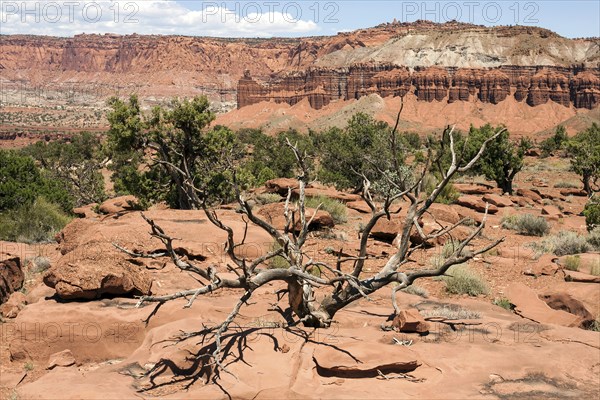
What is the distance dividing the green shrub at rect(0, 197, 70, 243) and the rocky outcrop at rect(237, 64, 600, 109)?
104 meters


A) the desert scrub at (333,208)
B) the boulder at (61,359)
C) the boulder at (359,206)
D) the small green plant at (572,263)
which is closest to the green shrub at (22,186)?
the desert scrub at (333,208)

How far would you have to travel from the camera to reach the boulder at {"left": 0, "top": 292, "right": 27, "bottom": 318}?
35.4ft

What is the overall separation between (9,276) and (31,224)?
22.0ft

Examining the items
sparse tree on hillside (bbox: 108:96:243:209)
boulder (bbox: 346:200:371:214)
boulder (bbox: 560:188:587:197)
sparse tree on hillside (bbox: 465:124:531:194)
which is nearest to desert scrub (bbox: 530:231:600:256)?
boulder (bbox: 346:200:371:214)

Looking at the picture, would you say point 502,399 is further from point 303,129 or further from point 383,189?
point 303,129

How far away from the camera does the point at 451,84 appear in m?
125

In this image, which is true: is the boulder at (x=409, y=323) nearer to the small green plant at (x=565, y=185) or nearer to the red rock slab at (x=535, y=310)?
the red rock slab at (x=535, y=310)

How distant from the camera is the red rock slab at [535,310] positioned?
1029 centimetres

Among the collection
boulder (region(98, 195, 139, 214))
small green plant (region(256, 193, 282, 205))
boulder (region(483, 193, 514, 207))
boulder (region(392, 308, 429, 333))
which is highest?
small green plant (region(256, 193, 282, 205))

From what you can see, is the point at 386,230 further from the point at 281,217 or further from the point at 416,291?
the point at 416,291

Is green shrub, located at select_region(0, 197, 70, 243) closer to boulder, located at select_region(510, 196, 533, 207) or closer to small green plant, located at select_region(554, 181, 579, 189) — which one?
boulder, located at select_region(510, 196, 533, 207)

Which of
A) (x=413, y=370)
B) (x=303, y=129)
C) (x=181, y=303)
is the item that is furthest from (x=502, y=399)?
(x=303, y=129)

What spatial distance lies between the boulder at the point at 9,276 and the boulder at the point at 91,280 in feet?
5.90

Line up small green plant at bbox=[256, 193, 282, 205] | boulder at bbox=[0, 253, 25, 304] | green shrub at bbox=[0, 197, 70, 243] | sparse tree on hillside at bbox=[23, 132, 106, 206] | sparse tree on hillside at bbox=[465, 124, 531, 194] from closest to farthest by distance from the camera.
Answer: boulder at bbox=[0, 253, 25, 304] < green shrub at bbox=[0, 197, 70, 243] < small green plant at bbox=[256, 193, 282, 205] < sparse tree on hillside at bbox=[23, 132, 106, 206] < sparse tree on hillside at bbox=[465, 124, 531, 194]
